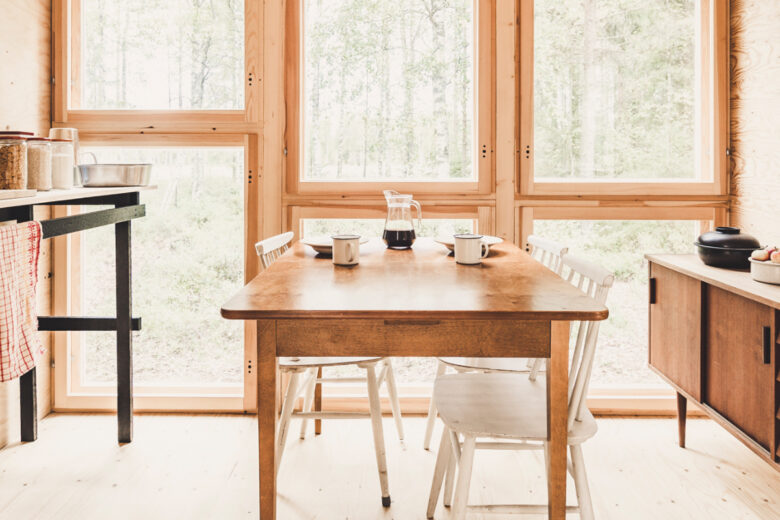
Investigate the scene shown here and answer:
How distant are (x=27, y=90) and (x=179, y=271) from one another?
3.32ft

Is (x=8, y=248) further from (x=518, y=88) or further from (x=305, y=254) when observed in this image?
(x=518, y=88)

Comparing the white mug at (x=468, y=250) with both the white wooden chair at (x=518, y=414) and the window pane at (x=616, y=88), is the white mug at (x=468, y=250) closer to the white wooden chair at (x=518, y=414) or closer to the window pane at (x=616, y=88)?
the white wooden chair at (x=518, y=414)

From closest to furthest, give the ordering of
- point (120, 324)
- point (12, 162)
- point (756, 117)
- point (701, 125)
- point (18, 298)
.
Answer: point (12, 162)
point (18, 298)
point (120, 324)
point (756, 117)
point (701, 125)

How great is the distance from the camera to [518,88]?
113 inches

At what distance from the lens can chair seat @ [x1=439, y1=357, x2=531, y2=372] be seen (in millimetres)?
2115

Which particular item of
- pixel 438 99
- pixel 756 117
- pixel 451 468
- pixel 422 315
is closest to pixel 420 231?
pixel 438 99

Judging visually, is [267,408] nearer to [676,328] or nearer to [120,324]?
[120,324]

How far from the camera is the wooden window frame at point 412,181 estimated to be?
9.41ft

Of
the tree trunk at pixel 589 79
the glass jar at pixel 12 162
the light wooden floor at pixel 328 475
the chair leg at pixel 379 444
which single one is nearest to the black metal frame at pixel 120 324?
the light wooden floor at pixel 328 475

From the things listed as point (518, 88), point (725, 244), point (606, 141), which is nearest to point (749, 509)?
point (725, 244)

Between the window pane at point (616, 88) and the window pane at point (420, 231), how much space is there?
0.53 m

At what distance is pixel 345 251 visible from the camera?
1957 mm

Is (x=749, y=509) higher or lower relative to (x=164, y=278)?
lower

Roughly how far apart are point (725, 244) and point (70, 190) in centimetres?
235
